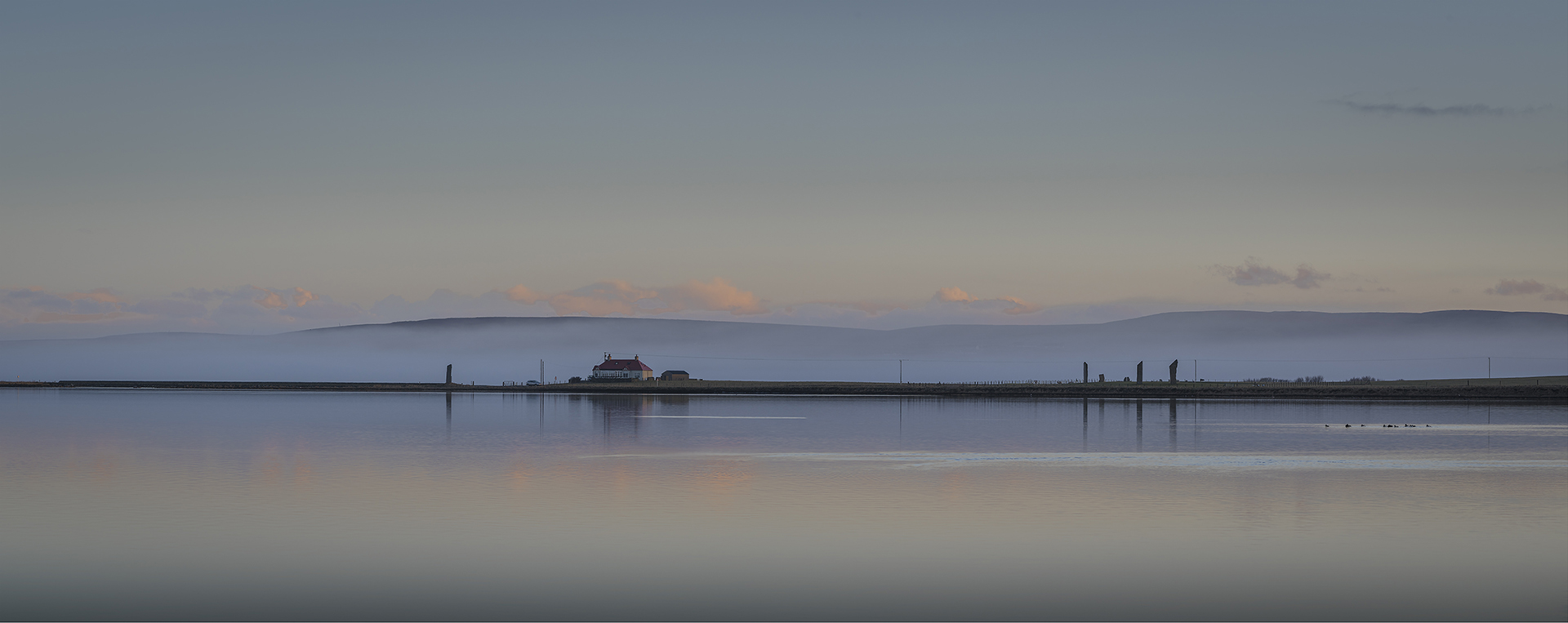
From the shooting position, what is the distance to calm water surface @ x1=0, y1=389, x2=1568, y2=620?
12.9m

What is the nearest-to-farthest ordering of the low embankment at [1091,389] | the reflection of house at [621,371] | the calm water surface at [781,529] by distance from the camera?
the calm water surface at [781,529] → the low embankment at [1091,389] → the reflection of house at [621,371]

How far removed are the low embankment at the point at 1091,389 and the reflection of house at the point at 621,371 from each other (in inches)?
98.5

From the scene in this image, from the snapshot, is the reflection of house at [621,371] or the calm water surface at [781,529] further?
the reflection of house at [621,371]

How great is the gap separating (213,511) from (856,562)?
11.0 m

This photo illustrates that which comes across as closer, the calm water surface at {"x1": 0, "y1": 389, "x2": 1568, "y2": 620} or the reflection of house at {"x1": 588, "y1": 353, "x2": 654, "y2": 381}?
the calm water surface at {"x1": 0, "y1": 389, "x2": 1568, "y2": 620}

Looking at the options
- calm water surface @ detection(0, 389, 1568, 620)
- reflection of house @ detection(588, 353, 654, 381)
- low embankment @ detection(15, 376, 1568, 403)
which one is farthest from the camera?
reflection of house @ detection(588, 353, 654, 381)

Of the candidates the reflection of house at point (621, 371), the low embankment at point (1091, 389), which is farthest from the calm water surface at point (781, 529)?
the reflection of house at point (621, 371)

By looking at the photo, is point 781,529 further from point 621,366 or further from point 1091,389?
point 621,366

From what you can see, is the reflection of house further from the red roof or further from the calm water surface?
the calm water surface

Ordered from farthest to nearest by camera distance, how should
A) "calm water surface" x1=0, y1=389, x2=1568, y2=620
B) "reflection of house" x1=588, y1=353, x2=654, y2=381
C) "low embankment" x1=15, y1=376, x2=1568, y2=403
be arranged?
1. "reflection of house" x1=588, y1=353, x2=654, y2=381
2. "low embankment" x1=15, y1=376, x2=1568, y2=403
3. "calm water surface" x1=0, y1=389, x2=1568, y2=620

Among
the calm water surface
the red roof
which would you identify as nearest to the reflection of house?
the red roof

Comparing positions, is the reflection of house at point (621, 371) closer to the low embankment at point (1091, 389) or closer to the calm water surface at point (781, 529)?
the low embankment at point (1091, 389)

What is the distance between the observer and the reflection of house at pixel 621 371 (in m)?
119

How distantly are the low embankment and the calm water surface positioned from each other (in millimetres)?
51323
